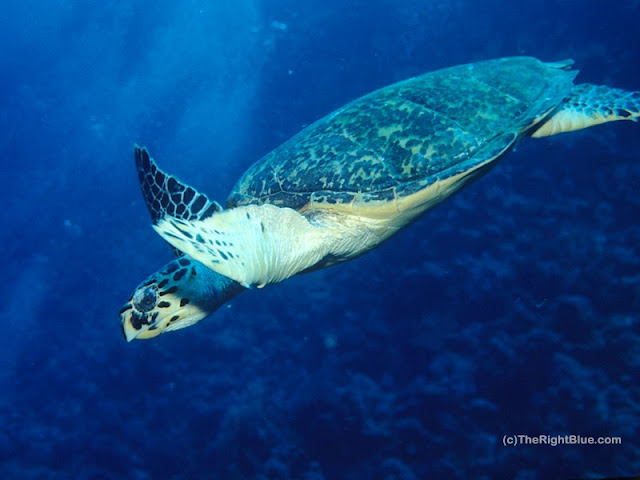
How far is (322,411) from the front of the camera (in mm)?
5094

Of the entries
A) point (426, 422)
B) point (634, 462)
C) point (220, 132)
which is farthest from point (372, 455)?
point (220, 132)

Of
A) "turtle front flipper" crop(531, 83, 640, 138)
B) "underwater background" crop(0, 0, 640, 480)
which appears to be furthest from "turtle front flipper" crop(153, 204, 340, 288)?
"underwater background" crop(0, 0, 640, 480)

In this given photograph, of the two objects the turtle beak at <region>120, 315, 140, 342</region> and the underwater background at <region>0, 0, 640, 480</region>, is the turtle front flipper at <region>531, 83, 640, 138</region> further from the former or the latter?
the turtle beak at <region>120, 315, 140, 342</region>

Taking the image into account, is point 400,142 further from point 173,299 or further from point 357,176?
point 173,299

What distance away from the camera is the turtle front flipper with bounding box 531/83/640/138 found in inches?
142

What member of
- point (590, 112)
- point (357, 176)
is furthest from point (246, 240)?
point (590, 112)

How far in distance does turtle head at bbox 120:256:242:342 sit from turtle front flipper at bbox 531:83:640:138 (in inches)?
140

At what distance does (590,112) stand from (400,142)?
2.19 meters

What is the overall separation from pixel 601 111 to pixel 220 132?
961cm

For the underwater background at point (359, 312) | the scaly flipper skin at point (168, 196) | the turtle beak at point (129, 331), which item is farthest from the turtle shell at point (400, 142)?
the underwater background at point (359, 312)

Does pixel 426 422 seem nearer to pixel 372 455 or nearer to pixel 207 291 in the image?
pixel 372 455

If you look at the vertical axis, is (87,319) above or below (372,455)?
above

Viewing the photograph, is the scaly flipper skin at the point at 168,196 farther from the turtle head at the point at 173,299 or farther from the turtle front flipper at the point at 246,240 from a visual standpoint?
the turtle front flipper at the point at 246,240

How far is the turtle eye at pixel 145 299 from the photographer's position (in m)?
2.63
